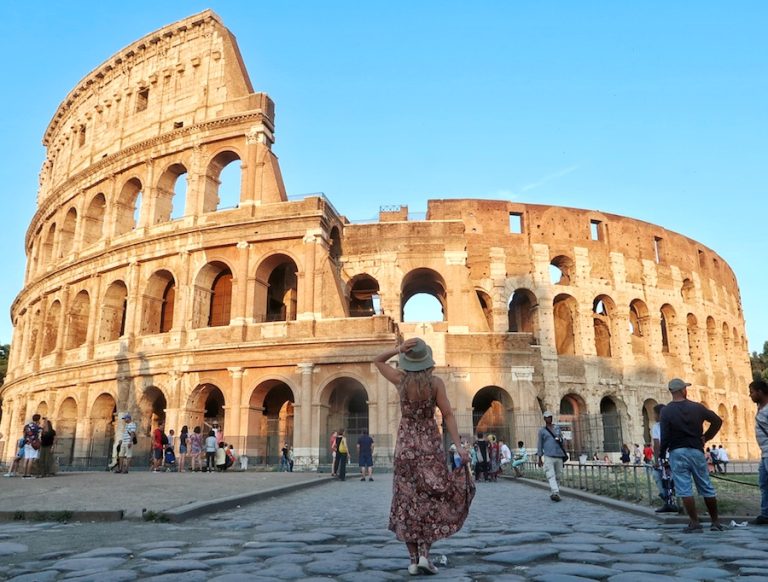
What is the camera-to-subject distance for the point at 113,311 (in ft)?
83.4

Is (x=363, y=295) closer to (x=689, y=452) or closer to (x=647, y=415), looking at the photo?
(x=647, y=415)

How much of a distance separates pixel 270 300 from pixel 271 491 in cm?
1577

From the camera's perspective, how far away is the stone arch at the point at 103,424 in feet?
77.4

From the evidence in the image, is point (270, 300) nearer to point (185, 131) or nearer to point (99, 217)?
point (185, 131)

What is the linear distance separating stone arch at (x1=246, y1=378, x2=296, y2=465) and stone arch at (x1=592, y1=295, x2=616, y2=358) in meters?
14.7

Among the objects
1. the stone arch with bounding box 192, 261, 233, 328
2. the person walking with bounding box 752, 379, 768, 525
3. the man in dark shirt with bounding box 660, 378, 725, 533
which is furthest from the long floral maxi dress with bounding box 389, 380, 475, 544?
the stone arch with bounding box 192, 261, 233, 328

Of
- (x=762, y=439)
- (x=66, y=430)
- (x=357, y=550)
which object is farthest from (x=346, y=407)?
(x=357, y=550)

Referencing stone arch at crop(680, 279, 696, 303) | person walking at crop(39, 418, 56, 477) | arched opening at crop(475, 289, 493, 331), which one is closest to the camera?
person walking at crop(39, 418, 56, 477)

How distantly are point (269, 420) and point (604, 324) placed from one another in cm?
1695

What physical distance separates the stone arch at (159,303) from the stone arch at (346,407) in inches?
290

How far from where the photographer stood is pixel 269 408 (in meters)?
23.9

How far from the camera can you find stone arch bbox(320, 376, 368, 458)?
20812mm

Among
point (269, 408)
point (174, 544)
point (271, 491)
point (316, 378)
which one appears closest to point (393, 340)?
point (316, 378)

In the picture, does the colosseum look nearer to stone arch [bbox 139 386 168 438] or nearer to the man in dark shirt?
stone arch [bbox 139 386 168 438]
